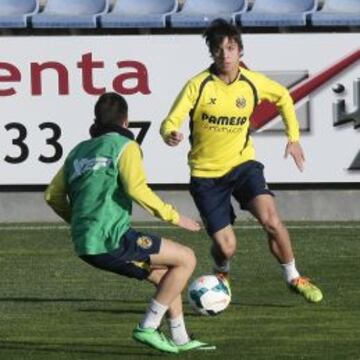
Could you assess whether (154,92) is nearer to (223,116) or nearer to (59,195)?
(223,116)

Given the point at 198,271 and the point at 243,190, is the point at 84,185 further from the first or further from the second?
the point at 198,271

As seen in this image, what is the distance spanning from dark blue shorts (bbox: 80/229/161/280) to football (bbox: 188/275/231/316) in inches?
60.1

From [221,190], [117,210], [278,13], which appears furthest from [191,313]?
[278,13]

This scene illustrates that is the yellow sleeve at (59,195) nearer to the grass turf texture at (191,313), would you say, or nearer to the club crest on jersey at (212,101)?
the grass turf texture at (191,313)

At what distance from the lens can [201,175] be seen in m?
14.4

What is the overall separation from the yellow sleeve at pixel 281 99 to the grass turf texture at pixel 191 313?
4.50 ft

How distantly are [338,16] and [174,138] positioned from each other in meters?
9.63

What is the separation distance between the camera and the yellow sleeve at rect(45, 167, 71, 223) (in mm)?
11531

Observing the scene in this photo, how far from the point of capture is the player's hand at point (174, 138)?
13008 millimetres

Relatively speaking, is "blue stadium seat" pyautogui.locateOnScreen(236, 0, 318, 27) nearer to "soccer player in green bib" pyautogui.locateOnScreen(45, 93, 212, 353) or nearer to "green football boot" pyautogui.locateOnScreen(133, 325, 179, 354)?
"soccer player in green bib" pyautogui.locateOnScreen(45, 93, 212, 353)

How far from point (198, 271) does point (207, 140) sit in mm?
2957

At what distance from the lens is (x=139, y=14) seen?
22859 mm

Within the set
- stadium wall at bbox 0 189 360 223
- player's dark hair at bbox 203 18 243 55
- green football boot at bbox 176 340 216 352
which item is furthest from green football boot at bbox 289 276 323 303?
stadium wall at bbox 0 189 360 223

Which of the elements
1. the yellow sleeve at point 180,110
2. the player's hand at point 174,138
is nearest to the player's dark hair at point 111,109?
the player's hand at point 174,138
